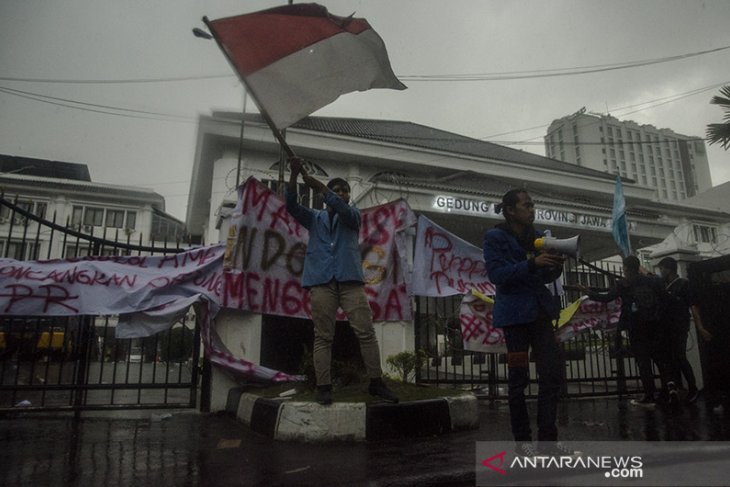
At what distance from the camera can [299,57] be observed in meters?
4.12

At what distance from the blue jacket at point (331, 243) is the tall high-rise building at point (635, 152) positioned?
4062 cm

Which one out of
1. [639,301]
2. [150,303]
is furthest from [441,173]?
[150,303]

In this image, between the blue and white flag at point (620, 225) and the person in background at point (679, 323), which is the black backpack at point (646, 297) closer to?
the person in background at point (679, 323)

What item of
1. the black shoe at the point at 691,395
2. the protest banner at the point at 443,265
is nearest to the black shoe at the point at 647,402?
the black shoe at the point at 691,395

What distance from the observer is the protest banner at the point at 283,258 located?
5.02 metres

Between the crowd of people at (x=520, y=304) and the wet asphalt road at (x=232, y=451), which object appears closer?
the wet asphalt road at (x=232, y=451)

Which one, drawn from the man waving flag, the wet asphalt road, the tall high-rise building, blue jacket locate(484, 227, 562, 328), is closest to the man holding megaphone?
blue jacket locate(484, 227, 562, 328)

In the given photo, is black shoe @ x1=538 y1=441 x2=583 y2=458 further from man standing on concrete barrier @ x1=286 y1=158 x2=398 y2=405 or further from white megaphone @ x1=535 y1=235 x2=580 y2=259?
man standing on concrete barrier @ x1=286 y1=158 x2=398 y2=405

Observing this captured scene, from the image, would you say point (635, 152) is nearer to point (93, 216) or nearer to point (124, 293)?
point (93, 216)

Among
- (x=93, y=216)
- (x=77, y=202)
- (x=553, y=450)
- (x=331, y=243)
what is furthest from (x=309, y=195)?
(x=77, y=202)

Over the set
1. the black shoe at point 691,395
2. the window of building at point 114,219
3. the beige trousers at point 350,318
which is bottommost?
the black shoe at point 691,395

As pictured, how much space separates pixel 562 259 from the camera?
2830 mm

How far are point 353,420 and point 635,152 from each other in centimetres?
9135

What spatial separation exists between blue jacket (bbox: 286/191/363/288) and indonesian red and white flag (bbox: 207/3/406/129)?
750 millimetres
